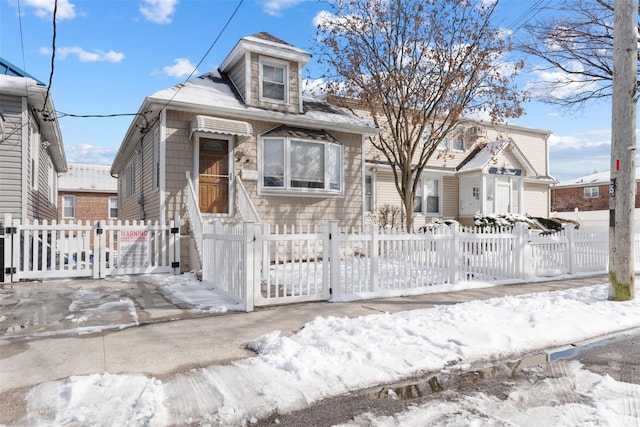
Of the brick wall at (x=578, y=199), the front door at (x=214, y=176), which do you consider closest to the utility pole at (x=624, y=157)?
the front door at (x=214, y=176)

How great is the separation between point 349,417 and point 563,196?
44276 mm

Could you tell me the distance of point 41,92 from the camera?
33.1 ft

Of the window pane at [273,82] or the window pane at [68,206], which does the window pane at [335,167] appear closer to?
the window pane at [273,82]

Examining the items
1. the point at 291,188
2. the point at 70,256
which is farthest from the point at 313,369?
the point at 291,188

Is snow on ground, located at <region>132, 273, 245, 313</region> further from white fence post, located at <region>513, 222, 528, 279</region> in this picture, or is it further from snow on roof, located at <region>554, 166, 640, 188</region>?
snow on roof, located at <region>554, 166, 640, 188</region>

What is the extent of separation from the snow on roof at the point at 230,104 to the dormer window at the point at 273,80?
0.77 m

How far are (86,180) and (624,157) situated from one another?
29231 mm

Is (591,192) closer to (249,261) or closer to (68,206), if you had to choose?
(249,261)

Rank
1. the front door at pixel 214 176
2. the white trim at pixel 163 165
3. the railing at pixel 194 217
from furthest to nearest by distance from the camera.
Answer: the front door at pixel 214 176 → the white trim at pixel 163 165 → the railing at pixel 194 217

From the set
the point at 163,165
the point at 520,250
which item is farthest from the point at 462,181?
the point at 163,165

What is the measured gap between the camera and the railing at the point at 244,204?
10422 millimetres

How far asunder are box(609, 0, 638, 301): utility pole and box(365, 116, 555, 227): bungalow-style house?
34.8ft

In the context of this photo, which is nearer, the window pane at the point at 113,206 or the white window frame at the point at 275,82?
the white window frame at the point at 275,82

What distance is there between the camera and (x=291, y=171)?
12211 mm
